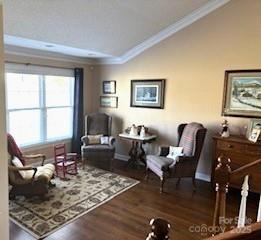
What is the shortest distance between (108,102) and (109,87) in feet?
1.20

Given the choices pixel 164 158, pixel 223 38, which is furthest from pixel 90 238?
pixel 223 38

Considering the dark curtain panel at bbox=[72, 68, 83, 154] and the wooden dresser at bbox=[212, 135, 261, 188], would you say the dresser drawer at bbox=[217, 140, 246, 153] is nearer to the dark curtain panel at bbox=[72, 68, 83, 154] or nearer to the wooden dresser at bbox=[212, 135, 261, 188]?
the wooden dresser at bbox=[212, 135, 261, 188]

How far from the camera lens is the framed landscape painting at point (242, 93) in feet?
12.6

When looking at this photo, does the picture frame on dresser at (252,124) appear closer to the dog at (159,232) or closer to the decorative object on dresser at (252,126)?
the decorative object on dresser at (252,126)

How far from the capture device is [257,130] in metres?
3.62

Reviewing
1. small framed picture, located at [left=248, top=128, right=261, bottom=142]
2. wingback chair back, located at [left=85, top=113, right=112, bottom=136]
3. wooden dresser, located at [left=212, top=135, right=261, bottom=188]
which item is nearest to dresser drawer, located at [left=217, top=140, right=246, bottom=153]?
wooden dresser, located at [left=212, top=135, right=261, bottom=188]

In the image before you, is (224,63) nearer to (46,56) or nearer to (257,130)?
(257,130)

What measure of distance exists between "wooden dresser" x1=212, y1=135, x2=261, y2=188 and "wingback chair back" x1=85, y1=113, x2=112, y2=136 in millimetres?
2451

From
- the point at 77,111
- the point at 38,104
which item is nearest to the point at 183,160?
the point at 77,111

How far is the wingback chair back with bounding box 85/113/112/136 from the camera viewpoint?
540 centimetres

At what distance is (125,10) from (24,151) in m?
3.25

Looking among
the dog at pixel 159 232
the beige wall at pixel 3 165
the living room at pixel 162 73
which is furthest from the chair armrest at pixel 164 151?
the dog at pixel 159 232

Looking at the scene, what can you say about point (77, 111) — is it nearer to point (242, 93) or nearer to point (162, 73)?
point (162, 73)

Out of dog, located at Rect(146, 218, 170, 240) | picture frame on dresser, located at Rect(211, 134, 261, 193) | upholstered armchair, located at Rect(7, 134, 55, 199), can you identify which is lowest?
upholstered armchair, located at Rect(7, 134, 55, 199)
